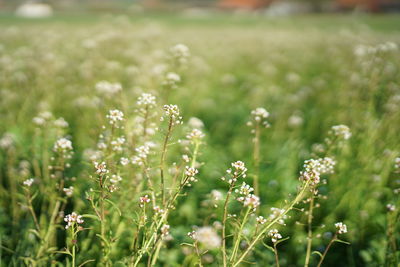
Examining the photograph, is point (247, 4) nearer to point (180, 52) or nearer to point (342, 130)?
point (180, 52)

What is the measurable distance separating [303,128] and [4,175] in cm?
398

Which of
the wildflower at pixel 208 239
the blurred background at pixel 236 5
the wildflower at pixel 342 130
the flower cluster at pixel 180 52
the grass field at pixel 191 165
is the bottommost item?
the grass field at pixel 191 165

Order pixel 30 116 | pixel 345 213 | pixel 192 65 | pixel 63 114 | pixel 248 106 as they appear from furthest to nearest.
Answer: pixel 192 65, pixel 248 106, pixel 63 114, pixel 30 116, pixel 345 213

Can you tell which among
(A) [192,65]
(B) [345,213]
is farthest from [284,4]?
(B) [345,213]

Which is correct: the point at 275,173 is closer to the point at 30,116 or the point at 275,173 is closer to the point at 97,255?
the point at 97,255

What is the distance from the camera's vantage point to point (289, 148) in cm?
400

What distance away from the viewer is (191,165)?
6.56 feet

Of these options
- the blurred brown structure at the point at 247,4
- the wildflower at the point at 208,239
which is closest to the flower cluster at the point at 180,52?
the wildflower at the point at 208,239

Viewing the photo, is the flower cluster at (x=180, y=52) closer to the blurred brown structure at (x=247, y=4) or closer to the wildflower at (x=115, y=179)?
the wildflower at (x=115, y=179)

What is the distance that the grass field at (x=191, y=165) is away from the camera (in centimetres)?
187

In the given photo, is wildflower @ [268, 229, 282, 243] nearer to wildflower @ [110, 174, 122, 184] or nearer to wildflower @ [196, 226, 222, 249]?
wildflower @ [196, 226, 222, 249]

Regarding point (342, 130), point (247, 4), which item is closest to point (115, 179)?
point (342, 130)

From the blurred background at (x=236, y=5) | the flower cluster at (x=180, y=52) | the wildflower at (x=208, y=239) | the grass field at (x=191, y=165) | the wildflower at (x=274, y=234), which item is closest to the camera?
the wildflower at (x=208, y=239)

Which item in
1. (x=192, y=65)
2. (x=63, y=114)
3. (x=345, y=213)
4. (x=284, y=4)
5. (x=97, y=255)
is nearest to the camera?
(x=97, y=255)
